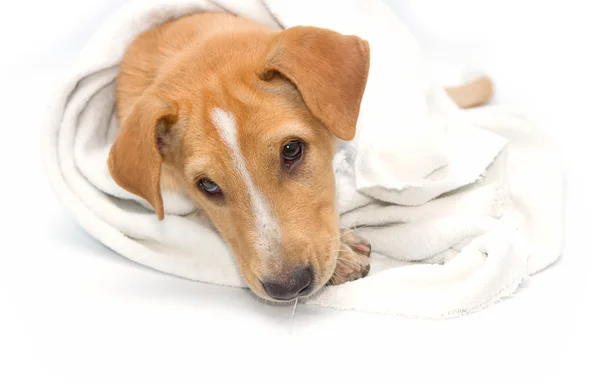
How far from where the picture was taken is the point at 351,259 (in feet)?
11.0

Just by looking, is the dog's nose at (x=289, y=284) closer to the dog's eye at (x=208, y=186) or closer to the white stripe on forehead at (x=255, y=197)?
the white stripe on forehead at (x=255, y=197)

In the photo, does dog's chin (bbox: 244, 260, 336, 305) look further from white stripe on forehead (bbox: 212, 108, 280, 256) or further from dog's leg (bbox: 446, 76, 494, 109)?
dog's leg (bbox: 446, 76, 494, 109)

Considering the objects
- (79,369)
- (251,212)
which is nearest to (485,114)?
(251,212)

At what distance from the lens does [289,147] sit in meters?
3.00

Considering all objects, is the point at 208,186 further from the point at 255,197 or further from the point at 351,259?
the point at 351,259

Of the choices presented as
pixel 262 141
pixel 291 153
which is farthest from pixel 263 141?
pixel 291 153

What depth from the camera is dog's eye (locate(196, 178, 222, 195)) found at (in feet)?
10.1

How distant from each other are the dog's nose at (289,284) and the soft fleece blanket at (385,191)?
1.21 feet

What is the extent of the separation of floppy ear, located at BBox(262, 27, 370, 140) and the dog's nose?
56 cm

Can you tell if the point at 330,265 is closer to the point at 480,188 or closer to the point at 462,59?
the point at 480,188

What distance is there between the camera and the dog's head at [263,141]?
2.90 metres

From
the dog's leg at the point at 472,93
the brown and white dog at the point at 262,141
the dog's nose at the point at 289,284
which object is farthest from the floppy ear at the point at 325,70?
the dog's leg at the point at 472,93

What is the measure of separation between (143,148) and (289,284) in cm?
79

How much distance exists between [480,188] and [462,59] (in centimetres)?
175
